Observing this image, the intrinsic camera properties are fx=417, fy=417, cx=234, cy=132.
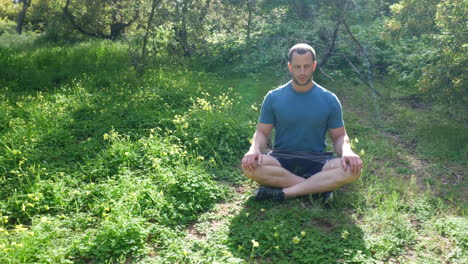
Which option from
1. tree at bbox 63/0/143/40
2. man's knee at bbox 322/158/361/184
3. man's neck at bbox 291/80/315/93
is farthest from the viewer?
tree at bbox 63/0/143/40

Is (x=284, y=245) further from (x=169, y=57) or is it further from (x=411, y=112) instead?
(x=169, y=57)

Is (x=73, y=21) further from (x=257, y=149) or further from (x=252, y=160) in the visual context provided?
(x=252, y=160)

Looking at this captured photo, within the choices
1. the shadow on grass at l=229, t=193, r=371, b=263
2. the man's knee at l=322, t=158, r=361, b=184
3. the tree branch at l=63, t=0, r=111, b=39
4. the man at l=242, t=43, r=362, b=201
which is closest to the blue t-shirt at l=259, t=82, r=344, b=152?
the man at l=242, t=43, r=362, b=201

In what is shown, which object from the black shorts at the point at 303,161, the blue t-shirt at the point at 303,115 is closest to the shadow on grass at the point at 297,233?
the black shorts at the point at 303,161

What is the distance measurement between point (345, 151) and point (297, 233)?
0.90 m

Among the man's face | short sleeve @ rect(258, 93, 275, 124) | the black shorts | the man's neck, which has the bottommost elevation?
the black shorts

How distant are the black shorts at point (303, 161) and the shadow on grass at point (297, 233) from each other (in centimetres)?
30

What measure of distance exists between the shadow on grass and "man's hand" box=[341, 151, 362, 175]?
20.0 inches

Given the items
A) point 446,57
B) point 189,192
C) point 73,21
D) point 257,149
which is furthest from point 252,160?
point 73,21

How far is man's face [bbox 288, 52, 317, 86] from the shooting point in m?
3.95

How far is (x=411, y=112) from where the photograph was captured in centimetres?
759

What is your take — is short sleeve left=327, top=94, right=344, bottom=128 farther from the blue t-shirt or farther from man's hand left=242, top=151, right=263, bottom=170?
man's hand left=242, top=151, right=263, bottom=170

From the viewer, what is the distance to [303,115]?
13.6ft

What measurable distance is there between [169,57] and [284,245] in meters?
7.74
